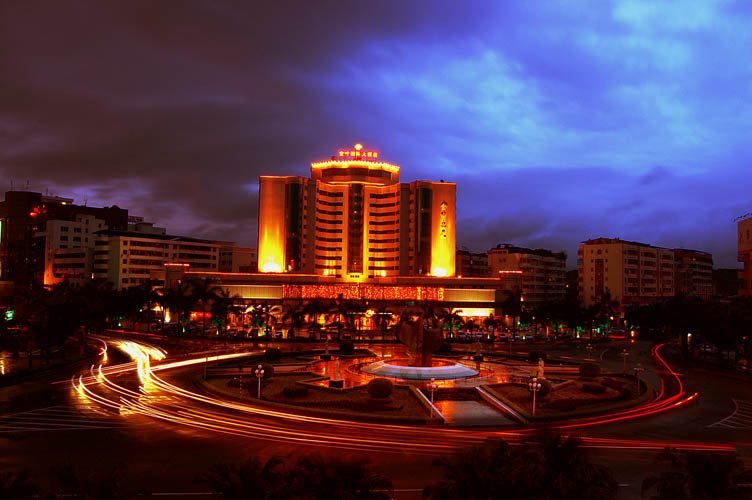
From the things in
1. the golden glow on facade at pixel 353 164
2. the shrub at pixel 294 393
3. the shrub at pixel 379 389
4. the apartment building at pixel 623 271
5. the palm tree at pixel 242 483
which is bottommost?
the shrub at pixel 294 393

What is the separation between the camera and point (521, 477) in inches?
648

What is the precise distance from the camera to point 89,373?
2269 inches

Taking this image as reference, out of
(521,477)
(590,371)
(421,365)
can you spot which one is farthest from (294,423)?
(590,371)

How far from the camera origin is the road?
26.9m

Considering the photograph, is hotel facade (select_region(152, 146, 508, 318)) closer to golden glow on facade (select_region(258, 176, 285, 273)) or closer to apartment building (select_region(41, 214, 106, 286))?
golden glow on facade (select_region(258, 176, 285, 273))

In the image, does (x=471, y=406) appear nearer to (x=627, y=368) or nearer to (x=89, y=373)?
(x=627, y=368)

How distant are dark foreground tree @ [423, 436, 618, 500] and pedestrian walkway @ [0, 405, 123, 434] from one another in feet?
85.9

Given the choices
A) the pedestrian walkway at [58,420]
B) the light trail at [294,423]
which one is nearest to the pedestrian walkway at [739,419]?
the light trail at [294,423]

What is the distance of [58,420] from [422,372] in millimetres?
33139

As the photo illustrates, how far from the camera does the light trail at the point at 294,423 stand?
32094mm

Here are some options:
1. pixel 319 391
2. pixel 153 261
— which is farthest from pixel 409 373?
pixel 153 261

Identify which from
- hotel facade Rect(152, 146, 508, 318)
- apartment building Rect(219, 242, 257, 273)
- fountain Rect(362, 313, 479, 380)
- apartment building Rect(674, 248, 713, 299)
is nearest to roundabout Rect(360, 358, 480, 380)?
fountain Rect(362, 313, 479, 380)

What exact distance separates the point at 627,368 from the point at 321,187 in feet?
337

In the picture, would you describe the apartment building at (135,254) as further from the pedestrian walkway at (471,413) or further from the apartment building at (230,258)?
the pedestrian walkway at (471,413)
